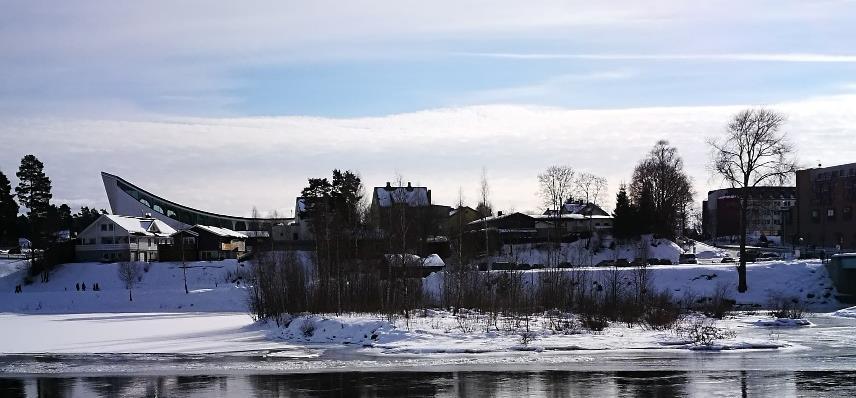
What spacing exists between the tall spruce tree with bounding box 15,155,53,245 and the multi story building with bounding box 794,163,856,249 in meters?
95.4

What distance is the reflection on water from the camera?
22344mm

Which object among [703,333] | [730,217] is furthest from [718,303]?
[730,217]

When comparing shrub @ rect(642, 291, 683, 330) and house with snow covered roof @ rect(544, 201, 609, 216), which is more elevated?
house with snow covered roof @ rect(544, 201, 609, 216)

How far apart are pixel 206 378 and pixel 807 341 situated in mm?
24011

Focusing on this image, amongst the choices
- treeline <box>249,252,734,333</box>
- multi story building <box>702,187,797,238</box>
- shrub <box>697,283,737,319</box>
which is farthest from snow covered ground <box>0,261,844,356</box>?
multi story building <box>702,187,797,238</box>

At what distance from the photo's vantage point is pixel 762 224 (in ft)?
611

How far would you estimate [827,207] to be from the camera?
11512 cm

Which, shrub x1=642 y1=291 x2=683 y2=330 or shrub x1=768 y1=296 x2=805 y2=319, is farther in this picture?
shrub x1=768 y1=296 x2=805 y2=319

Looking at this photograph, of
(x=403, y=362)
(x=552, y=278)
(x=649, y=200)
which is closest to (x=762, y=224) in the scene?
(x=649, y=200)

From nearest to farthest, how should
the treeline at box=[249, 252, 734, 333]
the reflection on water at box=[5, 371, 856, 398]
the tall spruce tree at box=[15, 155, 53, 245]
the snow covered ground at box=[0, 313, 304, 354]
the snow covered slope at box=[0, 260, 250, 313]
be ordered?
the reflection on water at box=[5, 371, 856, 398], the snow covered ground at box=[0, 313, 304, 354], the treeline at box=[249, 252, 734, 333], the snow covered slope at box=[0, 260, 250, 313], the tall spruce tree at box=[15, 155, 53, 245]

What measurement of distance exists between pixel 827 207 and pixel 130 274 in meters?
87.9

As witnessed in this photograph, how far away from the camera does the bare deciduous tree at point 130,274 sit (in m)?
87.5

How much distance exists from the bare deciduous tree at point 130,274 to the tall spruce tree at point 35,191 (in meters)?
19.0

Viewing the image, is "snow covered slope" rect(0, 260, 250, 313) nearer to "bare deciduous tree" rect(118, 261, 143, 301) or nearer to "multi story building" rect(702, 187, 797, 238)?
"bare deciduous tree" rect(118, 261, 143, 301)
